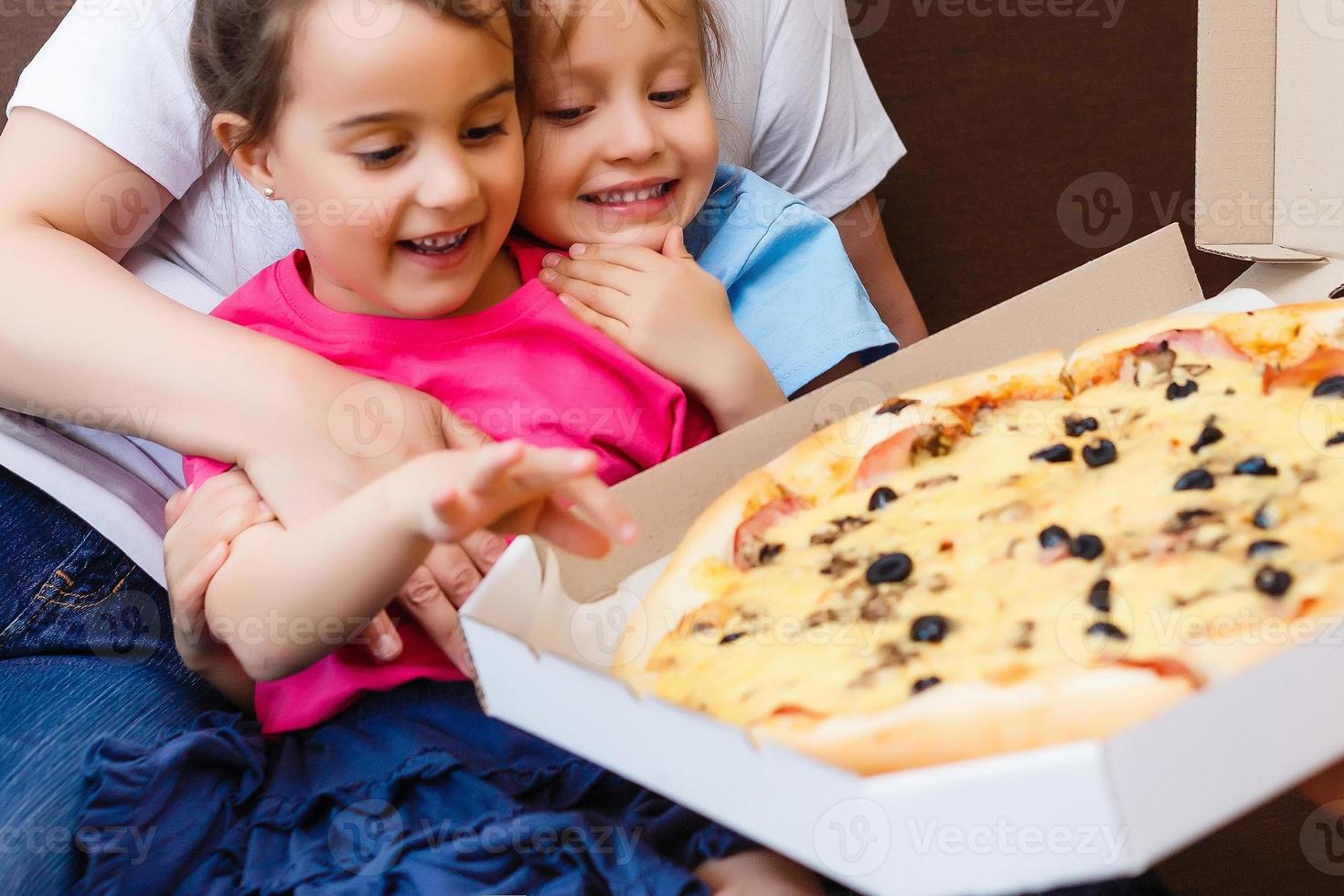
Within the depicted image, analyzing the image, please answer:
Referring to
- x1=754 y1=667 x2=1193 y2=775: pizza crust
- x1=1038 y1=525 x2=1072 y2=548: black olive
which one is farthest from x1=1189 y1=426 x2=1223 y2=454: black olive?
x1=754 y1=667 x2=1193 y2=775: pizza crust

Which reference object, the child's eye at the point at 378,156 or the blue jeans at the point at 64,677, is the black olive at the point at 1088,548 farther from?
the child's eye at the point at 378,156

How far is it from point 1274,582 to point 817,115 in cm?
93

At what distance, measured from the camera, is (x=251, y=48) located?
0.92 m

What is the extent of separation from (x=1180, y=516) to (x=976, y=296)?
1.29m

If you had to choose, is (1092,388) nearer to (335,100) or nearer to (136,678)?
(335,100)

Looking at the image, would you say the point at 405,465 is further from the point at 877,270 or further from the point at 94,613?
the point at 877,270

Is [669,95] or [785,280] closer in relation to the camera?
[669,95]

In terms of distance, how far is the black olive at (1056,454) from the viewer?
80 centimetres

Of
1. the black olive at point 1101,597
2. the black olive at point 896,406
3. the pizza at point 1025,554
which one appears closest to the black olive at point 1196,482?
the pizza at point 1025,554

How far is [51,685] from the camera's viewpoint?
3.09ft

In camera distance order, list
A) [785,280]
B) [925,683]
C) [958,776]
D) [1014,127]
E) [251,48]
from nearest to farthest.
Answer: [958,776]
[925,683]
[251,48]
[785,280]
[1014,127]

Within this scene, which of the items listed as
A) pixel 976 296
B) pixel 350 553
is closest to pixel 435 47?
pixel 350 553

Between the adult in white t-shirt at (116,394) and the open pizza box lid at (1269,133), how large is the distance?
49 cm

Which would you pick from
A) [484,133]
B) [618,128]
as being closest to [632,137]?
[618,128]
